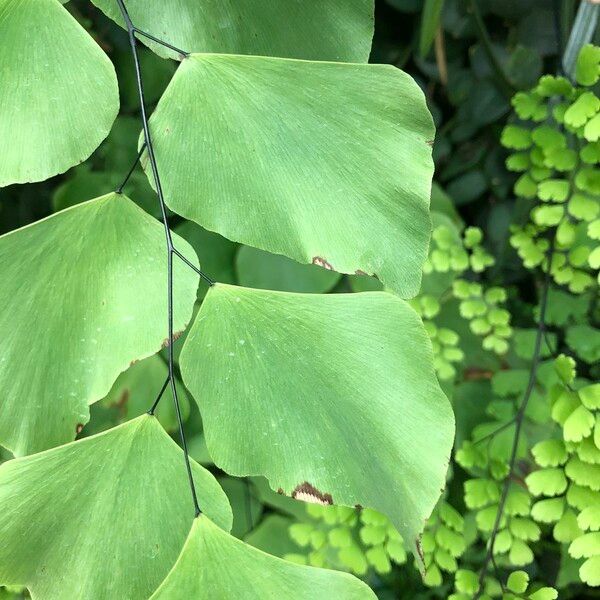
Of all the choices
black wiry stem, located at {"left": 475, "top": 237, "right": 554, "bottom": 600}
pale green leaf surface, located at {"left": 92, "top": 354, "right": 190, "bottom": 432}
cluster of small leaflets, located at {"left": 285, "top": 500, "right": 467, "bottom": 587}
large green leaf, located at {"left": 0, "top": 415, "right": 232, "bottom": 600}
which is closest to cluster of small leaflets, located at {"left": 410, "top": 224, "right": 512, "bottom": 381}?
black wiry stem, located at {"left": 475, "top": 237, "right": 554, "bottom": 600}

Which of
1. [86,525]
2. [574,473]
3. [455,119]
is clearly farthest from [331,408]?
[455,119]

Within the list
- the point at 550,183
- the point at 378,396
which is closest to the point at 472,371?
the point at 550,183

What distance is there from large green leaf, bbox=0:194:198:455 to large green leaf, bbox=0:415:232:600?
1.0 inches

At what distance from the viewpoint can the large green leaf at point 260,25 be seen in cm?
38

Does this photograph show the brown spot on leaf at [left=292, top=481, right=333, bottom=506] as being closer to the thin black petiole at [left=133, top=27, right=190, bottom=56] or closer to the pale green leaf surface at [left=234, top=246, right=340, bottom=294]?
the thin black petiole at [left=133, top=27, right=190, bottom=56]

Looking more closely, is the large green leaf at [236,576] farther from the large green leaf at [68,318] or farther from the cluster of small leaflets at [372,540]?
the cluster of small leaflets at [372,540]

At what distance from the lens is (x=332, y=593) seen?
0.34m

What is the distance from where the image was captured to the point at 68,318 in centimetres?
36

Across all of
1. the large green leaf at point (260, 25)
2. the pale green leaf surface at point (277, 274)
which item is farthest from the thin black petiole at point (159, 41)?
the pale green leaf surface at point (277, 274)

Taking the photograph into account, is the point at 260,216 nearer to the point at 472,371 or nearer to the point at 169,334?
the point at 169,334

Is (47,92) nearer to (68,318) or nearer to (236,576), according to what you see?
(68,318)

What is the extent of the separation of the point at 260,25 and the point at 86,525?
31cm

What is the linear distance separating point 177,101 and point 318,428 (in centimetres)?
20

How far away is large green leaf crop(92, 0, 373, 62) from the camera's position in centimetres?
38
